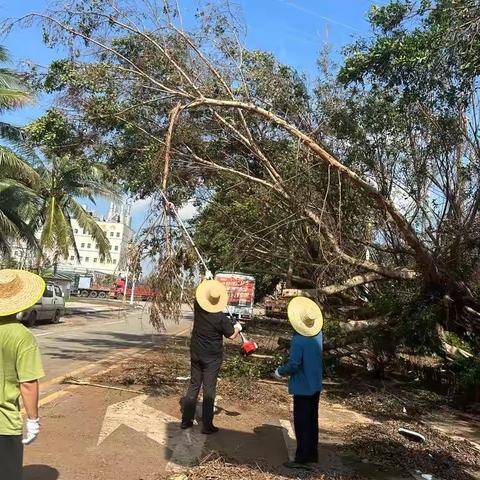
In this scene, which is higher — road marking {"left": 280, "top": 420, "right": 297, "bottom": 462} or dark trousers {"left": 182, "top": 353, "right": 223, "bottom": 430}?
dark trousers {"left": 182, "top": 353, "right": 223, "bottom": 430}

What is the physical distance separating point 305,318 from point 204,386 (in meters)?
1.65

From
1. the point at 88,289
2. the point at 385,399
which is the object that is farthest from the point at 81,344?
the point at 88,289

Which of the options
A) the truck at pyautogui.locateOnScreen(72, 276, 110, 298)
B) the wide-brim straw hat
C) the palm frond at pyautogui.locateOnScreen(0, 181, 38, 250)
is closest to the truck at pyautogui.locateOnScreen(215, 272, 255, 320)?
the palm frond at pyautogui.locateOnScreen(0, 181, 38, 250)

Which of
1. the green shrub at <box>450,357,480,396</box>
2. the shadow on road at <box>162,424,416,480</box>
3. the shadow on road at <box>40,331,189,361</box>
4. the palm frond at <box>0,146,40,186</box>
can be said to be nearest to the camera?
the shadow on road at <box>162,424,416,480</box>

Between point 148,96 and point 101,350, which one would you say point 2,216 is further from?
point 148,96

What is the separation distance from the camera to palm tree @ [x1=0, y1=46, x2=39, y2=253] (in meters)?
22.2

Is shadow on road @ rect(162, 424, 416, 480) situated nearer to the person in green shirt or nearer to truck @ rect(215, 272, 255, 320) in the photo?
the person in green shirt

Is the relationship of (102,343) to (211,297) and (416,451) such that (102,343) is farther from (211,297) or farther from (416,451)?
(416,451)

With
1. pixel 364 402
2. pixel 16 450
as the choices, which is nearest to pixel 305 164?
pixel 364 402

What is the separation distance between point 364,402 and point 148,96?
7.48 m

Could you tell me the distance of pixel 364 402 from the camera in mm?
10812

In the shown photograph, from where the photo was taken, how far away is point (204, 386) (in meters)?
7.53

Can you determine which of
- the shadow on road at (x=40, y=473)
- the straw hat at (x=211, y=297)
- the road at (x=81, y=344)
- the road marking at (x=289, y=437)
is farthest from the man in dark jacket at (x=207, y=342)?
the shadow on road at (x=40, y=473)

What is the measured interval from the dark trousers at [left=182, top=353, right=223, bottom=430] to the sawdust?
5.92 feet
